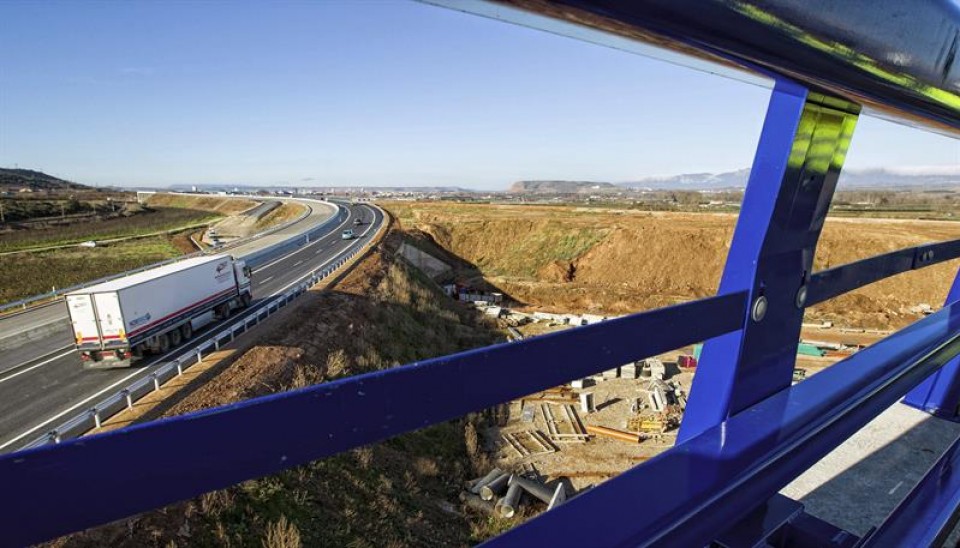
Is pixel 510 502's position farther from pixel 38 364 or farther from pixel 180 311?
pixel 38 364

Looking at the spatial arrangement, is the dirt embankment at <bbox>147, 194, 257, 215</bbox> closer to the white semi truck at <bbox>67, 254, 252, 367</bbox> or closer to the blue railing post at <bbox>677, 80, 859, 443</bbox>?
the white semi truck at <bbox>67, 254, 252, 367</bbox>

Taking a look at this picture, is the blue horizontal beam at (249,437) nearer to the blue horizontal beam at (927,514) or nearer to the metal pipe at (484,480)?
the blue horizontal beam at (927,514)

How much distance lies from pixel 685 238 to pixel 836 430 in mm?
45770

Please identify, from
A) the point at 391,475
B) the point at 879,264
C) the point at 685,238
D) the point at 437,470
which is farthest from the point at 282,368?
the point at 685,238

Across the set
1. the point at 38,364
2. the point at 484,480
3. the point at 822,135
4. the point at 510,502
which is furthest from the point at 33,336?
the point at 822,135

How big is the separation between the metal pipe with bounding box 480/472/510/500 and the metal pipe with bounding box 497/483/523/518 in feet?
1.07

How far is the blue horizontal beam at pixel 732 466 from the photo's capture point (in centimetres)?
97

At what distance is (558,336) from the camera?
991mm

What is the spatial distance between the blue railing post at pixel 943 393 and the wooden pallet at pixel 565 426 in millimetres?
14323

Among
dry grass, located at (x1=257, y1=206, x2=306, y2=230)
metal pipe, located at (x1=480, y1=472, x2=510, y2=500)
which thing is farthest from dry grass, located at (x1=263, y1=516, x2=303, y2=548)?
dry grass, located at (x1=257, y1=206, x2=306, y2=230)

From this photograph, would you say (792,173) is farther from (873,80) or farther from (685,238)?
(685,238)

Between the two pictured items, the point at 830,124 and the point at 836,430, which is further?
the point at 836,430

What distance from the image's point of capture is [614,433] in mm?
17500

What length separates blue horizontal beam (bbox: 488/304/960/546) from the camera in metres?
0.97
